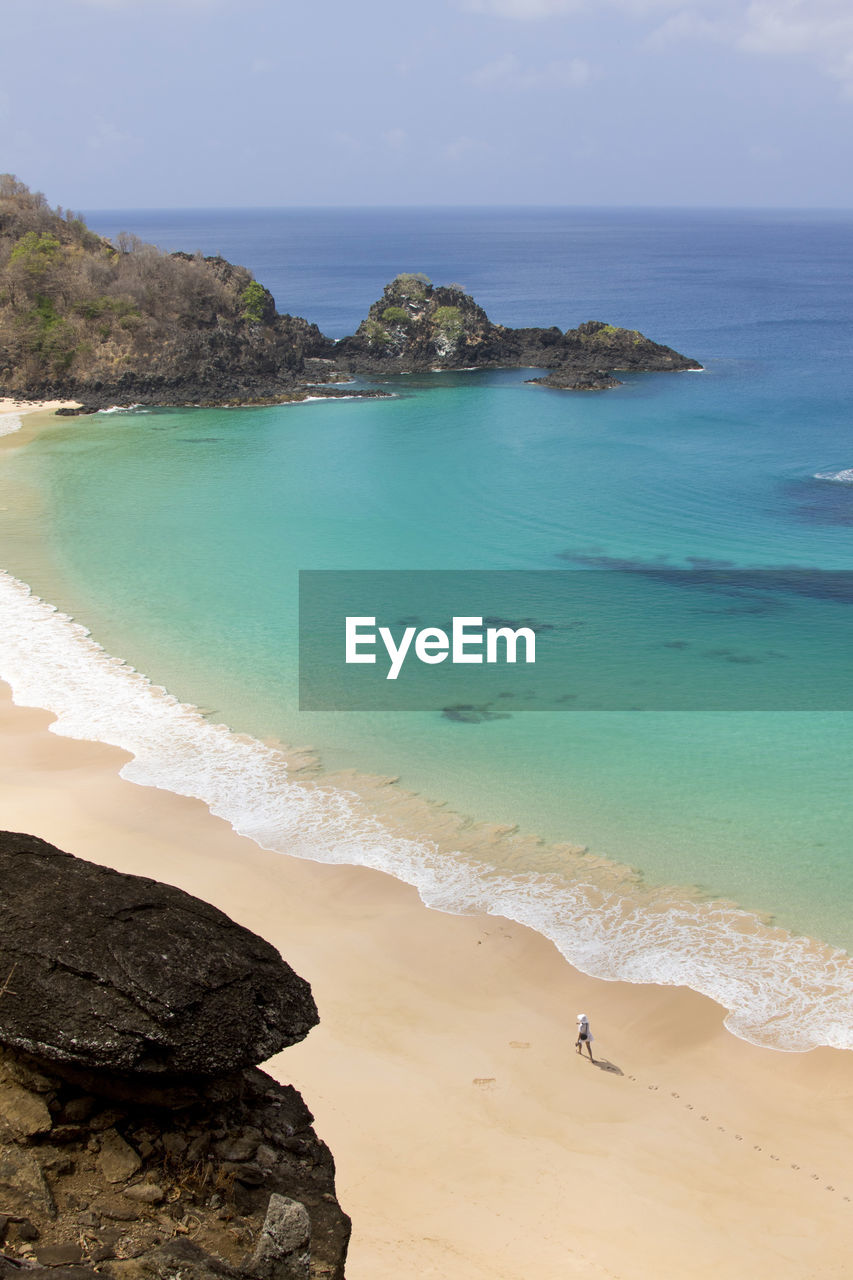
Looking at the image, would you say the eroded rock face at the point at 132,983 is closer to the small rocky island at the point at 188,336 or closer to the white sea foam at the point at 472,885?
the white sea foam at the point at 472,885

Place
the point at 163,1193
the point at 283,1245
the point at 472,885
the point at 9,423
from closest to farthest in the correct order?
the point at 283,1245 → the point at 163,1193 → the point at 472,885 → the point at 9,423

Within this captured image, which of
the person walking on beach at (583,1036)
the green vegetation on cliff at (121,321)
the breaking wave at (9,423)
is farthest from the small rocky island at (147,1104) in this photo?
the green vegetation on cliff at (121,321)

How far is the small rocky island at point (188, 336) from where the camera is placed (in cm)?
5903

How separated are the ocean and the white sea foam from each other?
0.05 m

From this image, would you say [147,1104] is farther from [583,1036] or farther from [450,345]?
[450,345]

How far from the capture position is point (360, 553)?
110ft

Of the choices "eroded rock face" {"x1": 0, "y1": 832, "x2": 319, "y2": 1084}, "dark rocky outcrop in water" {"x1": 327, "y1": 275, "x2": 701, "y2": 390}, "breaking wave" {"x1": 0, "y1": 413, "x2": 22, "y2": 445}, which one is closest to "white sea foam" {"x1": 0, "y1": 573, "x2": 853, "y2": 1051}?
"eroded rock face" {"x1": 0, "y1": 832, "x2": 319, "y2": 1084}

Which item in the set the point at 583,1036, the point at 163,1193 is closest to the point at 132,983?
the point at 163,1193

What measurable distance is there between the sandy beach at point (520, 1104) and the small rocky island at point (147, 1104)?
3081mm

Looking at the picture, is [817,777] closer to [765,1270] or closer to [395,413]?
[765,1270]

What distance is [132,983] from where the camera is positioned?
7000mm

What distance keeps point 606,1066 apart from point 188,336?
55597 mm

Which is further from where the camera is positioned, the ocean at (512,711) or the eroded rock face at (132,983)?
the ocean at (512,711)

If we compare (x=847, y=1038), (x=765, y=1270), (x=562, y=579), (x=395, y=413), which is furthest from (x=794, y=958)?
(x=395, y=413)
